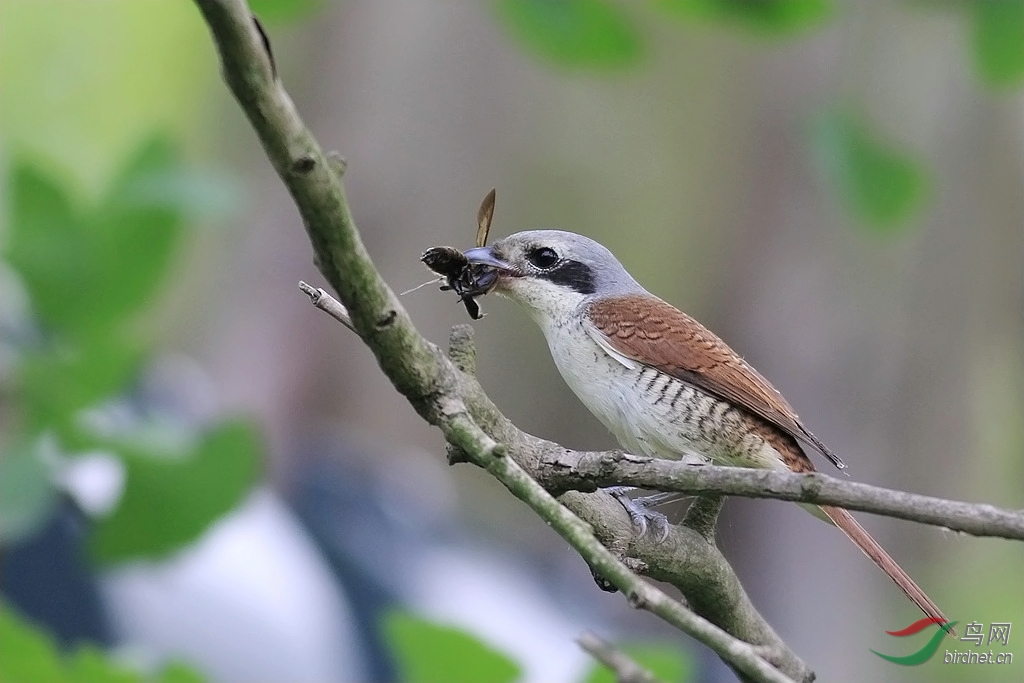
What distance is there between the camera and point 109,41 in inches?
332

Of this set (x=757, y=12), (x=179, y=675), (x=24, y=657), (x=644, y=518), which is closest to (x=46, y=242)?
(x=24, y=657)

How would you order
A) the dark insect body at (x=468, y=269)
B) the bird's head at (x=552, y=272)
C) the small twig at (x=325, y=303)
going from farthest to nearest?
the bird's head at (x=552, y=272) → the dark insect body at (x=468, y=269) → the small twig at (x=325, y=303)

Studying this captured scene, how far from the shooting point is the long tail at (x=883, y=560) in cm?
181

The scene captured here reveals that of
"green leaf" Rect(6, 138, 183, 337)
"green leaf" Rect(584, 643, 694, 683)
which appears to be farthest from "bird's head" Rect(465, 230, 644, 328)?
"green leaf" Rect(6, 138, 183, 337)

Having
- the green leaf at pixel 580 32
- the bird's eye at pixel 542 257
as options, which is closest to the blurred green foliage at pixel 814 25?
the green leaf at pixel 580 32

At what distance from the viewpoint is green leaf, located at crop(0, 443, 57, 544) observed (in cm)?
260

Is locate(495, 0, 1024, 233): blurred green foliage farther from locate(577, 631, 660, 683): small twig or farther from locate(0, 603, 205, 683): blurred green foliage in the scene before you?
locate(577, 631, 660, 683): small twig

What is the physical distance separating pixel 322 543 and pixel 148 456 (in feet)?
6.66

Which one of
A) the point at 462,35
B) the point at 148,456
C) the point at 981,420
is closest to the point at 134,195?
the point at 148,456

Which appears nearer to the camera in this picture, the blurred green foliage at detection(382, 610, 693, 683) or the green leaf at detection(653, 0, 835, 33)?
the blurred green foliage at detection(382, 610, 693, 683)

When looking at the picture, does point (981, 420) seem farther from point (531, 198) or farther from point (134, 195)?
point (134, 195)

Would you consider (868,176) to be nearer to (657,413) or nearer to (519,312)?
(657,413)

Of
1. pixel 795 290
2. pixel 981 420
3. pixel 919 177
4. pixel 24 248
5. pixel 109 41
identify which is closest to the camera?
pixel 24 248

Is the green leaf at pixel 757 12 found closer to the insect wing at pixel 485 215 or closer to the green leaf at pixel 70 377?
the insect wing at pixel 485 215
